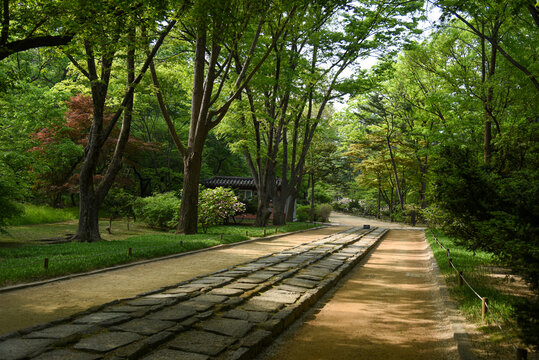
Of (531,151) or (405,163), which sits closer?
(531,151)

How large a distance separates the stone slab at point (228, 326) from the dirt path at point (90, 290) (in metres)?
2.11

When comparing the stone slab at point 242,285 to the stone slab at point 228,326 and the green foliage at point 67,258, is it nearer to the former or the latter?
the stone slab at point 228,326

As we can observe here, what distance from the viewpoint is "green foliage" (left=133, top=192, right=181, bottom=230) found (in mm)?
18192

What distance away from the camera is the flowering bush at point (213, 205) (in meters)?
17.0

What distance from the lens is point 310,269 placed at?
8.73m

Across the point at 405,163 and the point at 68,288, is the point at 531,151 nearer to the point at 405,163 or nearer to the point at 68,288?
the point at 68,288

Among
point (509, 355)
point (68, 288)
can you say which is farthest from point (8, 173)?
point (509, 355)

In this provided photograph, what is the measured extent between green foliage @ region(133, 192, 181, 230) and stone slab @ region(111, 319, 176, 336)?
44.4ft

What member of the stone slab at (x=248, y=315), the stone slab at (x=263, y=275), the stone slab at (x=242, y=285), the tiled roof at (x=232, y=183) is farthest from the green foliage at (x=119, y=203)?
the stone slab at (x=248, y=315)

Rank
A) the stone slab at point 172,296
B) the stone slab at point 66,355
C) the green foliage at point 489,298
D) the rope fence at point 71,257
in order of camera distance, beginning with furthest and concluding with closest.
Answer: the rope fence at point 71,257, the stone slab at point 172,296, the stone slab at point 66,355, the green foliage at point 489,298

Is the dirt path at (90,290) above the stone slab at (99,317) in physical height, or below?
below

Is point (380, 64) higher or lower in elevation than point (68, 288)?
higher

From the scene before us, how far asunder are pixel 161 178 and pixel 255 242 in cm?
1724

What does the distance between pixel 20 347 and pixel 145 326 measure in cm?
122
